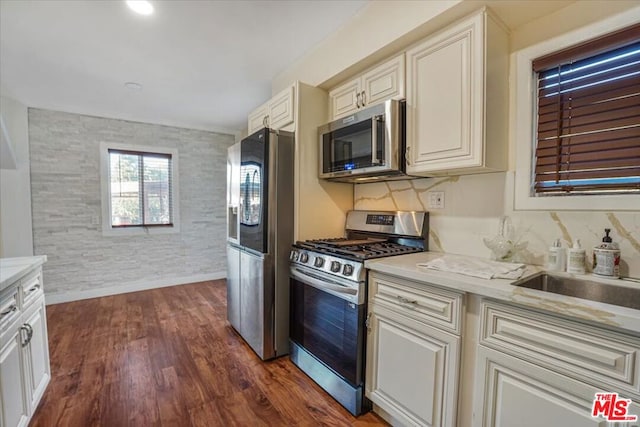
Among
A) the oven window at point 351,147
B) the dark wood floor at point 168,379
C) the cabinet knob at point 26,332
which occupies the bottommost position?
the dark wood floor at point 168,379

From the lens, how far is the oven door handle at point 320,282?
5.60 feet

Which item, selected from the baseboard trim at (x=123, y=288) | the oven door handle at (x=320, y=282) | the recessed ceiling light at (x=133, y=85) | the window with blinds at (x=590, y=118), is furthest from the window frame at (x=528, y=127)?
the baseboard trim at (x=123, y=288)

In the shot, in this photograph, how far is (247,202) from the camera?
2447 millimetres

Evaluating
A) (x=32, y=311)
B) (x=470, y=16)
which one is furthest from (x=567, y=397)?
(x=32, y=311)

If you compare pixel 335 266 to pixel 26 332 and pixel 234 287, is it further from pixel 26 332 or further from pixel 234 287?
pixel 26 332

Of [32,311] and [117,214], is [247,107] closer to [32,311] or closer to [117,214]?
[117,214]

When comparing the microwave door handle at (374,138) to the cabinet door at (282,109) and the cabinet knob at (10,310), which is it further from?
the cabinet knob at (10,310)

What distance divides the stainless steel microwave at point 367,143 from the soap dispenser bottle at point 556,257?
85cm

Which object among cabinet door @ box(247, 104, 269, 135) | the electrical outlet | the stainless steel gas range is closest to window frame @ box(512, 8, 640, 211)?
the electrical outlet

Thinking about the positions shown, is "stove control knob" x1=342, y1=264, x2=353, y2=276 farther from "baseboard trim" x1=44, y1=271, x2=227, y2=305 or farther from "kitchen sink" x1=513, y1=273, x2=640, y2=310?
"baseboard trim" x1=44, y1=271, x2=227, y2=305

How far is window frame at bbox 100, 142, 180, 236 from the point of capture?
3.84 meters

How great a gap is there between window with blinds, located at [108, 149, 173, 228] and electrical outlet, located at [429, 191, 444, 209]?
12.4 feet

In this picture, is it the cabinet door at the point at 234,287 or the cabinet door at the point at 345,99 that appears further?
the cabinet door at the point at 234,287

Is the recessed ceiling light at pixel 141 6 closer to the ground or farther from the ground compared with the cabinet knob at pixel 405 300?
farther from the ground
